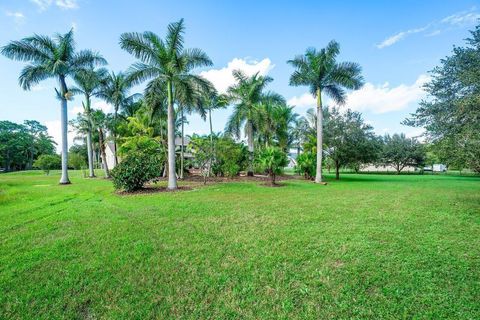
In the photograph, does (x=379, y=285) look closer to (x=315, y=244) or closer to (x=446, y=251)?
(x=315, y=244)

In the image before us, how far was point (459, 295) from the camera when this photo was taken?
2943 millimetres

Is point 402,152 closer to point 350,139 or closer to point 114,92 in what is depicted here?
point 350,139

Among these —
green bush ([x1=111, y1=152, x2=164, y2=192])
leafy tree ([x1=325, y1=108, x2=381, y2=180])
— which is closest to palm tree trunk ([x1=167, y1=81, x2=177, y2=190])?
green bush ([x1=111, y1=152, x2=164, y2=192])

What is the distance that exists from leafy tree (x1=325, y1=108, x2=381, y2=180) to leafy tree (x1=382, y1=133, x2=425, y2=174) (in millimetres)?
22259

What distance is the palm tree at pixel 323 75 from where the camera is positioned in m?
16.4

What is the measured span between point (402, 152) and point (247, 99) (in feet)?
107

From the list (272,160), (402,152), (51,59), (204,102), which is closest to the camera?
(272,160)

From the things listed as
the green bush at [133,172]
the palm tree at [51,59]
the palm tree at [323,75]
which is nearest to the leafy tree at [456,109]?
the palm tree at [323,75]

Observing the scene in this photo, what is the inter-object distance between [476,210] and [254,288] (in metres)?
8.62

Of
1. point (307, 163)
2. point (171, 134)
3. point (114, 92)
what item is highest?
point (114, 92)

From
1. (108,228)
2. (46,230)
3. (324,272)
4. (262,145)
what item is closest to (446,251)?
(324,272)

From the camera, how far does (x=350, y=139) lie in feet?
67.8

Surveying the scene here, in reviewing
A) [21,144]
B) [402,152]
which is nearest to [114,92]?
[21,144]

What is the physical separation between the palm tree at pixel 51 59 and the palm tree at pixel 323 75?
16482 mm
